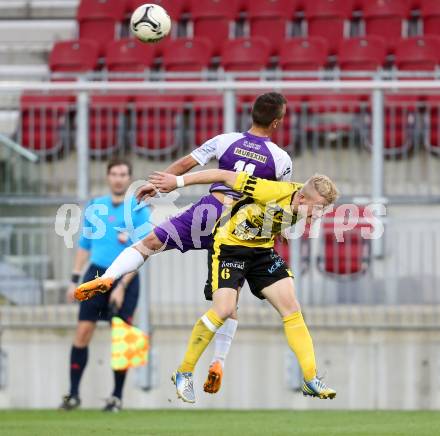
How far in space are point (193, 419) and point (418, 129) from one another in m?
4.05

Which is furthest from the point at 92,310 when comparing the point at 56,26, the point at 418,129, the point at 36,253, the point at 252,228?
the point at 56,26

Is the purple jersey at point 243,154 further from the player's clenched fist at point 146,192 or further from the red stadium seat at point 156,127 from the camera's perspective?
the red stadium seat at point 156,127

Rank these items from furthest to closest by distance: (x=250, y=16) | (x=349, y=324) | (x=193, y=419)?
1. (x=250, y=16)
2. (x=349, y=324)
3. (x=193, y=419)

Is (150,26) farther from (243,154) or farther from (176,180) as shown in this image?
(176,180)

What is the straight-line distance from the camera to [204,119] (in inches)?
470

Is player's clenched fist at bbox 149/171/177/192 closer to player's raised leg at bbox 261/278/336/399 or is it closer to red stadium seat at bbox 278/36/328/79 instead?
player's raised leg at bbox 261/278/336/399

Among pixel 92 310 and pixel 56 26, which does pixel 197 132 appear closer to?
pixel 92 310

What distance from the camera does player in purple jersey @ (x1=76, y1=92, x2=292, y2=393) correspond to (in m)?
7.86

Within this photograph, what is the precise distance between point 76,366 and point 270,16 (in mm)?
6707

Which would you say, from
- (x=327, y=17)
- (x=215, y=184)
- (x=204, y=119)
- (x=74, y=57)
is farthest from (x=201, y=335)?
(x=327, y=17)

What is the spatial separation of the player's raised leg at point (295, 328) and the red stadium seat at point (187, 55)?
6.77 meters

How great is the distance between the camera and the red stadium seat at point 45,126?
1190 cm

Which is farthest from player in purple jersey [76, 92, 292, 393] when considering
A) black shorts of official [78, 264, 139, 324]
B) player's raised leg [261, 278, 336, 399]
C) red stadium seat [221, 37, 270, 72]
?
red stadium seat [221, 37, 270, 72]

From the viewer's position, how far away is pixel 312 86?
1137 centimetres
